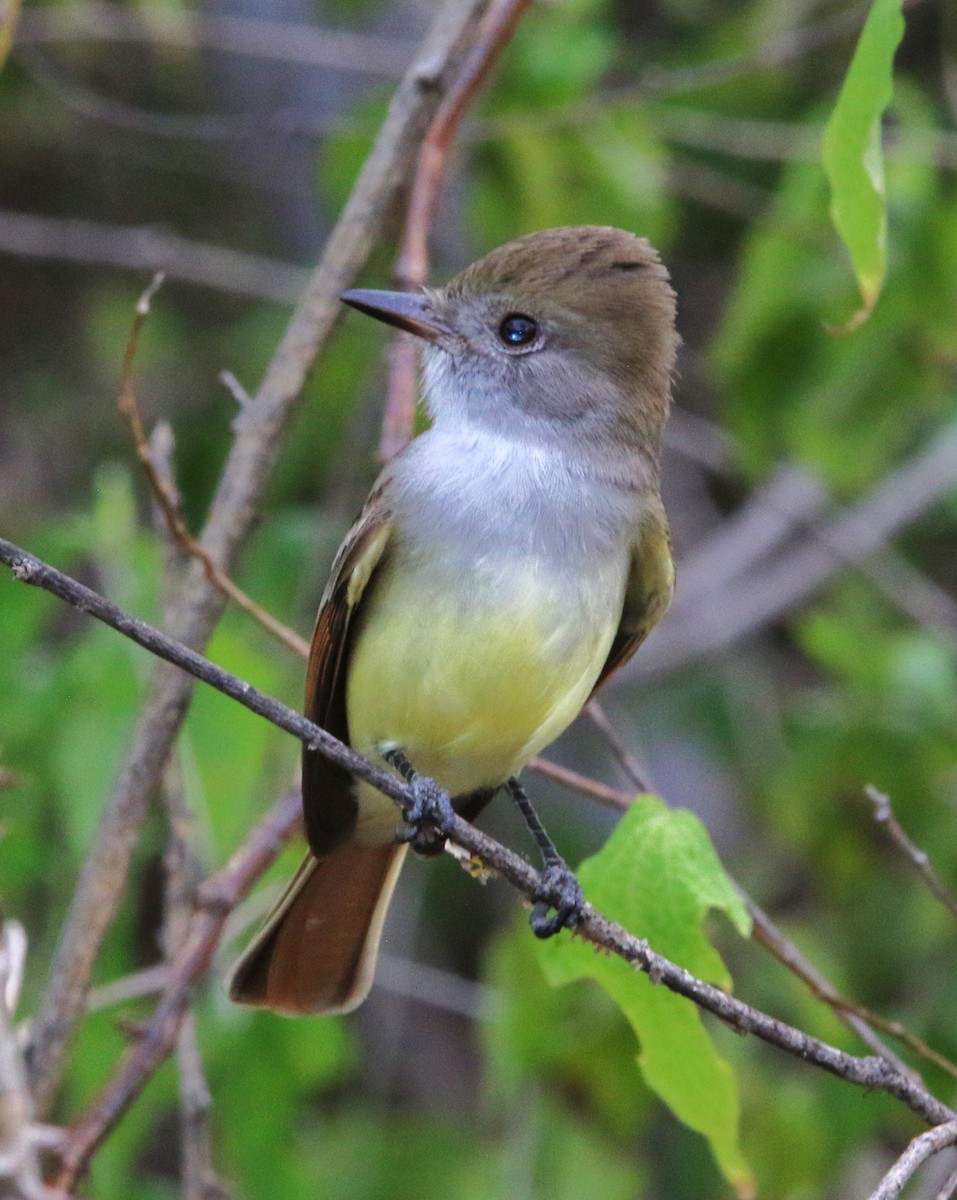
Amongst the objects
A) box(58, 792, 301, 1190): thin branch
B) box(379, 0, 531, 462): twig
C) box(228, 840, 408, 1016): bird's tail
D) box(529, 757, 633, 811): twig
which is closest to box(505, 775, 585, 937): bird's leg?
box(529, 757, 633, 811): twig

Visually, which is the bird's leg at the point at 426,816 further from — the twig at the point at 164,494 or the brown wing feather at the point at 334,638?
the twig at the point at 164,494

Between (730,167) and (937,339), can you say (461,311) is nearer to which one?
(937,339)

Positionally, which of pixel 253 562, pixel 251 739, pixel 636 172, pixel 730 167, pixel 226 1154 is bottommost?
pixel 226 1154

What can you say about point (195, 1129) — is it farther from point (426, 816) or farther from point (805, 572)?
point (805, 572)

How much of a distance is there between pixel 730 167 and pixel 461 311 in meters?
2.67

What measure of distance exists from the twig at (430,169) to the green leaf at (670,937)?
120cm

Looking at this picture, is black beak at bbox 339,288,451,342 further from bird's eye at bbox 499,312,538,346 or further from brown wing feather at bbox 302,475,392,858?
brown wing feather at bbox 302,475,392,858

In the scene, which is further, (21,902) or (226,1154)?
(21,902)

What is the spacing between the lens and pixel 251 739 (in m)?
3.52

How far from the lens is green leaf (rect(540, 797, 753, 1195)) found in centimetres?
261

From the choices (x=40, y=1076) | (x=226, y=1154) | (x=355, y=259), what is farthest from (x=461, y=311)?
(x=226, y=1154)

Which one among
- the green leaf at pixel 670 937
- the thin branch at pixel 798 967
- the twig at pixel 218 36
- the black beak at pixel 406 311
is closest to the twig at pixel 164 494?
the black beak at pixel 406 311

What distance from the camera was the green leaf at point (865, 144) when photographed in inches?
98.0

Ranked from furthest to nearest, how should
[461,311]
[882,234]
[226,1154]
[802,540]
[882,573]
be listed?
1. [802,540]
2. [882,573]
3. [226,1154]
4. [461,311]
5. [882,234]
